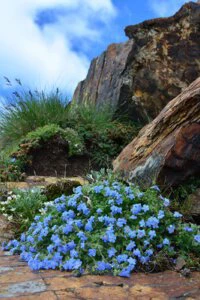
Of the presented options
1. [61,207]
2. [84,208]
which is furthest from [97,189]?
[61,207]

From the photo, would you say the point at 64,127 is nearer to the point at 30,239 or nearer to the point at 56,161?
the point at 56,161

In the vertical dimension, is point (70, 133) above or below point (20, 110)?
below

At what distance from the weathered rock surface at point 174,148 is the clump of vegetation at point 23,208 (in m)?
1.00

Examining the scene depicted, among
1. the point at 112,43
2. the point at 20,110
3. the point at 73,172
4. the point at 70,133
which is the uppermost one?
the point at 112,43

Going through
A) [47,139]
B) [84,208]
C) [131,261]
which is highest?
[47,139]

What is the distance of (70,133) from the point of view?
8.03 m

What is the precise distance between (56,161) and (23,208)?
325 centimetres

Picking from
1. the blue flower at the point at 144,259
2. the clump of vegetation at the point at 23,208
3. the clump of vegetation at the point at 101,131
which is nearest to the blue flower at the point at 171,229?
the blue flower at the point at 144,259

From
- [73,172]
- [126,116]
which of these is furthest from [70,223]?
[126,116]

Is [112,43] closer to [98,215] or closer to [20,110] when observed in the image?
[20,110]

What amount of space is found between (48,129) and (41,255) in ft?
14.7

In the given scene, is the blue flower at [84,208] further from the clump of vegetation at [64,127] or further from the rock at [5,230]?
the clump of vegetation at [64,127]

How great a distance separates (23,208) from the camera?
4789 mm

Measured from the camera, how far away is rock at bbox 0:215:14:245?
444cm
